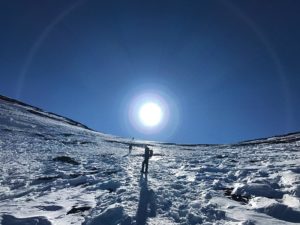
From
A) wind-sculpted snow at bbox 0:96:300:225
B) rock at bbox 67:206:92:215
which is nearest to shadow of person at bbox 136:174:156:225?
wind-sculpted snow at bbox 0:96:300:225

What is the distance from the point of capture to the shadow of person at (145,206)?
9948 millimetres

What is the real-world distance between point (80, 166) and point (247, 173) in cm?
1155

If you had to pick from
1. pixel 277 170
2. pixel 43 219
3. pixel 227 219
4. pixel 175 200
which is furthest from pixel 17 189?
pixel 277 170

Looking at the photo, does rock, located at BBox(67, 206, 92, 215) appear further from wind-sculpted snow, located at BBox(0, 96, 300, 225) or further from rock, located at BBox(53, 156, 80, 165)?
rock, located at BBox(53, 156, 80, 165)

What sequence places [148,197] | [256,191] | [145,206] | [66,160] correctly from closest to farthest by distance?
[145,206], [148,197], [256,191], [66,160]

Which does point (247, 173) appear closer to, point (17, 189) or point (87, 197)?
point (87, 197)

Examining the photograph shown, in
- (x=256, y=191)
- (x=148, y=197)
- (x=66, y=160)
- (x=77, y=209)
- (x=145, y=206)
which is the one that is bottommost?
(x=77, y=209)

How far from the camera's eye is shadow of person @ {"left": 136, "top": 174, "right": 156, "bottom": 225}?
9.95 m

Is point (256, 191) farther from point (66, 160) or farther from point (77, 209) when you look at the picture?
point (66, 160)

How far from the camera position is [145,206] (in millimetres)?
11180

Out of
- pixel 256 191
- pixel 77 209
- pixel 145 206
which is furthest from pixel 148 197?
pixel 256 191

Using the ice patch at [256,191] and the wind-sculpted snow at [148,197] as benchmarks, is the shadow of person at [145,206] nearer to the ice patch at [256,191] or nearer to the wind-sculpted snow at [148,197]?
the wind-sculpted snow at [148,197]

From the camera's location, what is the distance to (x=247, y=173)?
16906 millimetres

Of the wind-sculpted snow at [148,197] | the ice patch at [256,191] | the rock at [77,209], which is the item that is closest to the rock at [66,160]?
the wind-sculpted snow at [148,197]
